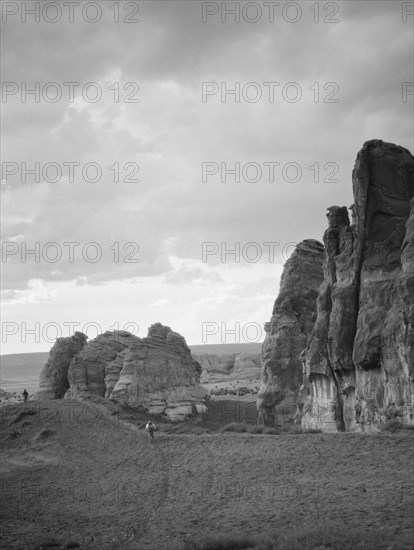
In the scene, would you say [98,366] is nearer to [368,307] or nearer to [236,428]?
[236,428]

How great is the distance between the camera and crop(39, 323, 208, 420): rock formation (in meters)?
49.3

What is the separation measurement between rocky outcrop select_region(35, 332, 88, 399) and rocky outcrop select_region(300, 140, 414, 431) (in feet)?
94.1

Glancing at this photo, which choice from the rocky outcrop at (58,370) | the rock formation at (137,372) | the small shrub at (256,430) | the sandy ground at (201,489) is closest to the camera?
the sandy ground at (201,489)

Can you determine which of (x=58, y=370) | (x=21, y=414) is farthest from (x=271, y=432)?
(x=58, y=370)

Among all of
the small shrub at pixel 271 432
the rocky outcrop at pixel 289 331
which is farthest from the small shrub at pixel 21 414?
the small shrub at pixel 271 432

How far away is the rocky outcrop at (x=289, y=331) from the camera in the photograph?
48469 millimetres

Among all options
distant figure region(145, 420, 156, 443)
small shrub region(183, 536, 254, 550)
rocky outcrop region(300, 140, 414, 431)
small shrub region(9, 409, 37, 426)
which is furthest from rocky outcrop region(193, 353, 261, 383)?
small shrub region(183, 536, 254, 550)

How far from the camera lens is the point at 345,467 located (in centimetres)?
2228

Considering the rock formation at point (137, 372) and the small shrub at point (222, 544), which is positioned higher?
the rock formation at point (137, 372)

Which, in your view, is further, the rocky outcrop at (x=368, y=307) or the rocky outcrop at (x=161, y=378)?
the rocky outcrop at (x=161, y=378)

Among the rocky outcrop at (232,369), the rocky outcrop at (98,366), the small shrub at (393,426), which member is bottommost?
the rocky outcrop at (232,369)

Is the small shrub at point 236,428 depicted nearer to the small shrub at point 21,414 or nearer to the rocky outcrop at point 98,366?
the small shrub at point 21,414

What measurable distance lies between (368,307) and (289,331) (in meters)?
18.5

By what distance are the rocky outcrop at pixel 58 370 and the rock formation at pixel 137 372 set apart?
0.33 feet
